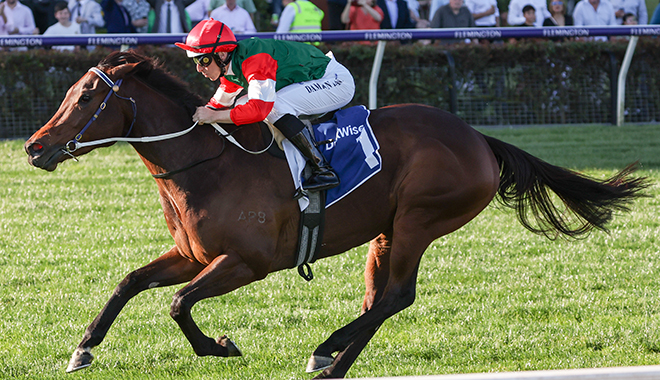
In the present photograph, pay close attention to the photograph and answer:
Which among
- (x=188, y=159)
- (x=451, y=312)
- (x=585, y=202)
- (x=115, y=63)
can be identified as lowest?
(x=451, y=312)

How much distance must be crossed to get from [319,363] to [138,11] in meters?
8.72

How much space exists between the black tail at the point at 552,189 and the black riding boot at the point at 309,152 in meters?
1.07

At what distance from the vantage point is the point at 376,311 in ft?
13.3

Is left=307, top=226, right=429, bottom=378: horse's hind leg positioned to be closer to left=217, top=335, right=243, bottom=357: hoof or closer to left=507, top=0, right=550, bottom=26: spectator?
left=217, top=335, right=243, bottom=357: hoof

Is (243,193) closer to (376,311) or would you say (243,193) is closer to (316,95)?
(316,95)

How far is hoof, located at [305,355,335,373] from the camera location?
395cm

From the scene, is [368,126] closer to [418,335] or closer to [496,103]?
[418,335]

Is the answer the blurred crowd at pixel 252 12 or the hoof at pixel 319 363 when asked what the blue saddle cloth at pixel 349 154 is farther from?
the blurred crowd at pixel 252 12

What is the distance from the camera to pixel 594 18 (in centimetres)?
1232

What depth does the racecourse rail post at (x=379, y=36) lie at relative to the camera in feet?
31.1

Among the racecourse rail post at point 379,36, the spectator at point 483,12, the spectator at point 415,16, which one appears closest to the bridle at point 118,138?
the racecourse rail post at point 379,36

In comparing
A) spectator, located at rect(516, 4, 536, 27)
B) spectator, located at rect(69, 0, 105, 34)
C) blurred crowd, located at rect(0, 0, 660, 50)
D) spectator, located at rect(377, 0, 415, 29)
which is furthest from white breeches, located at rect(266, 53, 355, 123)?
spectator, located at rect(516, 4, 536, 27)

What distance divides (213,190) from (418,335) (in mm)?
1571

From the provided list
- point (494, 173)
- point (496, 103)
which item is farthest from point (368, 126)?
point (496, 103)
